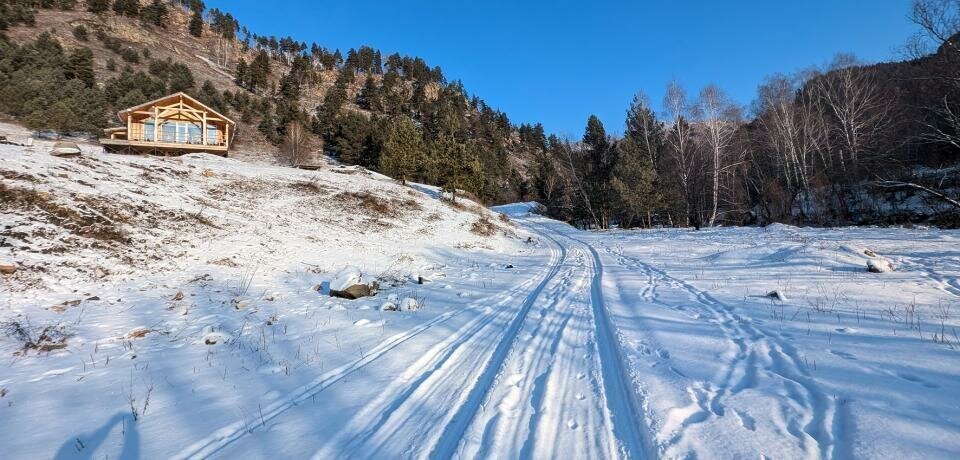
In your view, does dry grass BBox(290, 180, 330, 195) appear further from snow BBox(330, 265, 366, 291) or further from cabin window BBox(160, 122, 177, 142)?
cabin window BBox(160, 122, 177, 142)

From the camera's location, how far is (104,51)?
199 ft

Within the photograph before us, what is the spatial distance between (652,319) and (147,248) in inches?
531

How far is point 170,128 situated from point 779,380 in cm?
4344

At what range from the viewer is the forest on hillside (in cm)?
2309

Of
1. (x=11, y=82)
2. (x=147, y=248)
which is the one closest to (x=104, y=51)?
(x=11, y=82)

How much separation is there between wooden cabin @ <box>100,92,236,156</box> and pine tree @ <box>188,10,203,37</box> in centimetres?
8590

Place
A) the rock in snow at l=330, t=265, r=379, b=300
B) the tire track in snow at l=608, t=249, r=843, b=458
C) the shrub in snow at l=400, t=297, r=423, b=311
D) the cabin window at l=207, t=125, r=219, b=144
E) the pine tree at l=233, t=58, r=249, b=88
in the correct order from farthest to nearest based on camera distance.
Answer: the pine tree at l=233, t=58, r=249, b=88, the cabin window at l=207, t=125, r=219, b=144, the rock in snow at l=330, t=265, r=379, b=300, the shrub in snow at l=400, t=297, r=423, b=311, the tire track in snow at l=608, t=249, r=843, b=458

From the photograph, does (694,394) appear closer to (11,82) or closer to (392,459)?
(392,459)

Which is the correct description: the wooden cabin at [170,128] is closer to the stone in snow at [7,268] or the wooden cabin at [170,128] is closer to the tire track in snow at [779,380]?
the stone in snow at [7,268]

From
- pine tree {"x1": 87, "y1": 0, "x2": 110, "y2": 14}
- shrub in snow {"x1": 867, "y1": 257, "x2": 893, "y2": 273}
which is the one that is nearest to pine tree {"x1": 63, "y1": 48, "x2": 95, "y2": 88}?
pine tree {"x1": 87, "y1": 0, "x2": 110, "y2": 14}

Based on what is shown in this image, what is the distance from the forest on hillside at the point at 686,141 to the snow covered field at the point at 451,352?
750 centimetres

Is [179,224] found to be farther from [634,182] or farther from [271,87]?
[271,87]

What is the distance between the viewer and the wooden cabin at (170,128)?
30263mm

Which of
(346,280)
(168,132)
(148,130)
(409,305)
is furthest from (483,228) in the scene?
(148,130)
